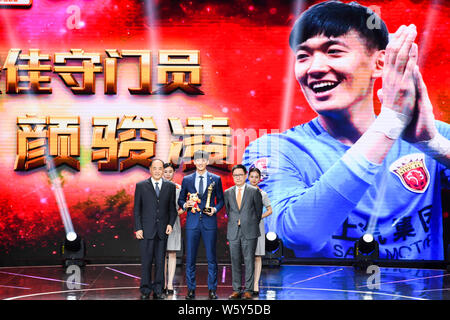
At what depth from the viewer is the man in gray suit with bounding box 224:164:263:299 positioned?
529 cm

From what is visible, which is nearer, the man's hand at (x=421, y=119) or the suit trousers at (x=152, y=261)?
the suit trousers at (x=152, y=261)

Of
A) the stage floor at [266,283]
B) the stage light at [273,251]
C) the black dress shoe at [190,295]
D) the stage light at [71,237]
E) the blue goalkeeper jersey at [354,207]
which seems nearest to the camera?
the black dress shoe at [190,295]

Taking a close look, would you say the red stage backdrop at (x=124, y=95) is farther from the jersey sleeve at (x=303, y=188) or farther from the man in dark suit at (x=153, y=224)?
the man in dark suit at (x=153, y=224)

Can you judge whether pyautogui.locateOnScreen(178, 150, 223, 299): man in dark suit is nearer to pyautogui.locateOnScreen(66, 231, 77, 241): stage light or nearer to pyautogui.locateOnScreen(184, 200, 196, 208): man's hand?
pyautogui.locateOnScreen(184, 200, 196, 208): man's hand

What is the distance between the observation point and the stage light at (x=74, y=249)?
7.30m

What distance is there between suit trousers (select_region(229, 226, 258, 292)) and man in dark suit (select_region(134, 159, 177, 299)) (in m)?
0.59

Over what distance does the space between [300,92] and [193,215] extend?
2898 mm

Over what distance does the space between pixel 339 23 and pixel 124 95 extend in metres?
2.74

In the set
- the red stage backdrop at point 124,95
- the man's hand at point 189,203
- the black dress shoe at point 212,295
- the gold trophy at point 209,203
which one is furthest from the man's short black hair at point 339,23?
the black dress shoe at point 212,295

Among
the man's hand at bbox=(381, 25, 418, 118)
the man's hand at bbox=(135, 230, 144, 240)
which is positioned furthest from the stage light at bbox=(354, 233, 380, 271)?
the man's hand at bbox=(135, 230, 144, 240)

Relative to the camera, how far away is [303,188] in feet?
24.6

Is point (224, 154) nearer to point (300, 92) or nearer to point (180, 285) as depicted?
point (300, 92)
